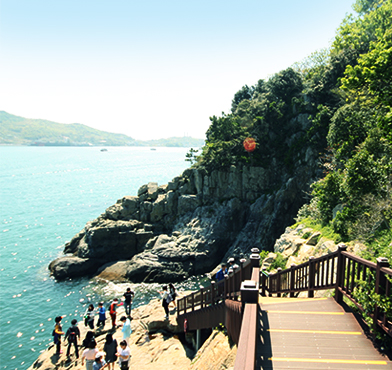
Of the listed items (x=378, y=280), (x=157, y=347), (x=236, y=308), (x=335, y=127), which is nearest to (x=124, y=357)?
(x=157, y=347)

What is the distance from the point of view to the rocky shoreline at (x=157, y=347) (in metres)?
11.4

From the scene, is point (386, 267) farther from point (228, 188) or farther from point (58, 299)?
A: point (228, 188)

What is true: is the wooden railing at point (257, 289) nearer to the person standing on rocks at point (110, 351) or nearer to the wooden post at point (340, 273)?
the wooden post at point (340, 273)

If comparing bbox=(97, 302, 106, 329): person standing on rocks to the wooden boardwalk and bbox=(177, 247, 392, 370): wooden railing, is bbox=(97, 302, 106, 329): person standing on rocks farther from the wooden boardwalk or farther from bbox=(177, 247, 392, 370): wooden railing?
the wooden boardwalk

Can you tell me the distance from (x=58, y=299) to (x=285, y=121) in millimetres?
36581

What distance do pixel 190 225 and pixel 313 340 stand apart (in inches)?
1266

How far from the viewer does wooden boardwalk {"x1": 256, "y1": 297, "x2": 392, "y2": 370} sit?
16.4 ft

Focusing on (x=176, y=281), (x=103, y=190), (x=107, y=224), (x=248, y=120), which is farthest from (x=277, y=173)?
(x=103, y=190)

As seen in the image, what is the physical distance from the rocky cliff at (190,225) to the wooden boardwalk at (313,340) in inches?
1051

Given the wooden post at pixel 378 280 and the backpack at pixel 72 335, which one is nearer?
the wooden post at pixel 378 280

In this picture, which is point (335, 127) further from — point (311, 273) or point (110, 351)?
point (110, 351)

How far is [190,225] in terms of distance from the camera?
37.6 metres

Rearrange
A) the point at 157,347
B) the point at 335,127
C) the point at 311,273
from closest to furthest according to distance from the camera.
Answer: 1. the point at 311,273
2. the point at 157,347
3. the point at 335,127

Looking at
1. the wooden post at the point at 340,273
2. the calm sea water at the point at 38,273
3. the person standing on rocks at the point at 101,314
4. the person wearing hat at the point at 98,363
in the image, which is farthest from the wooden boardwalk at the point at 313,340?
the calm sea water at the point at 38,273
